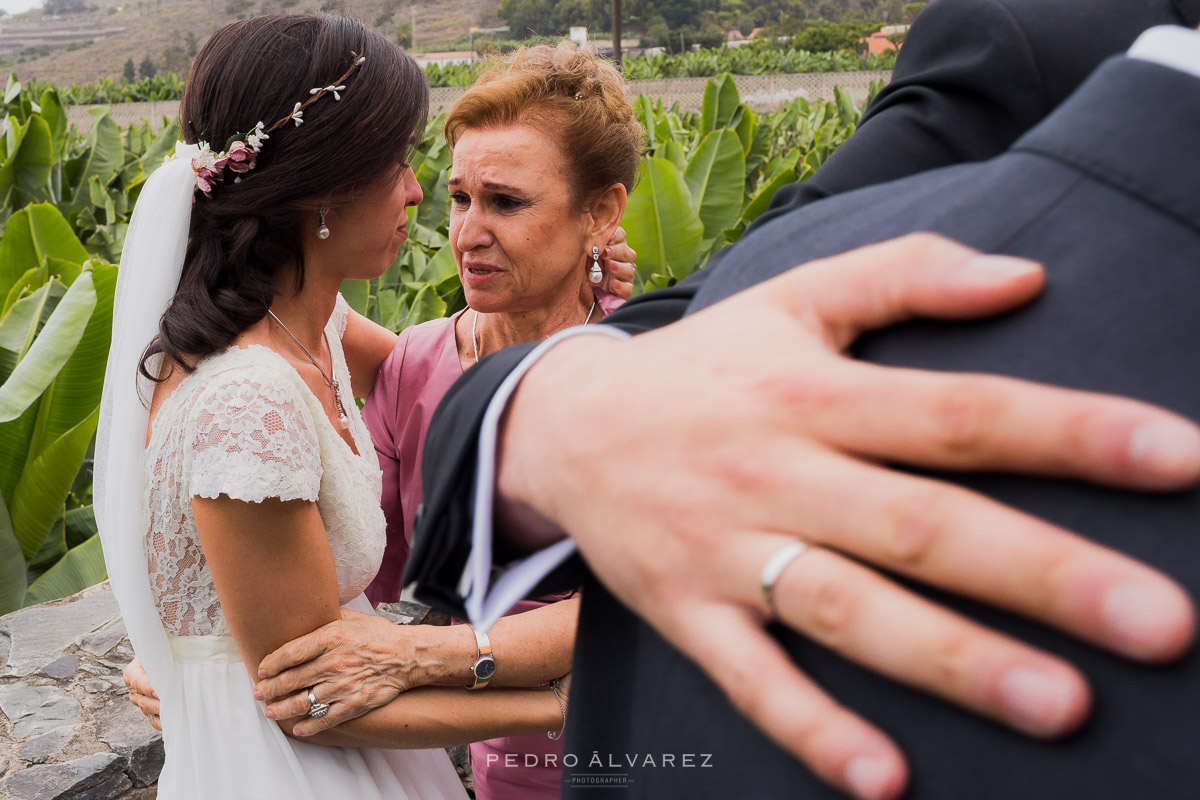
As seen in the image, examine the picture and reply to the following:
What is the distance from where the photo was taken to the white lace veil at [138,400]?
186 centimetres

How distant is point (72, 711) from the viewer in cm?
239

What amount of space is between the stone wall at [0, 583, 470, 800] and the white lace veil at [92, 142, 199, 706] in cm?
47

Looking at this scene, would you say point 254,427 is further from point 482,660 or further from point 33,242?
point 33,242

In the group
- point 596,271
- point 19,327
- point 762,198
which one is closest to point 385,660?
point 596,271

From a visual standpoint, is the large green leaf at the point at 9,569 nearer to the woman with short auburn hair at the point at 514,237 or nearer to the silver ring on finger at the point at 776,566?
the woman with short auburn hair at the point at 514,237

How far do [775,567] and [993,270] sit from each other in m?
0.21

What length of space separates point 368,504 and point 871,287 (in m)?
1.64

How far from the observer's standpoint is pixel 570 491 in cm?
65

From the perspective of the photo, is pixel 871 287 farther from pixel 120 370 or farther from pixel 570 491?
pixel 120 370

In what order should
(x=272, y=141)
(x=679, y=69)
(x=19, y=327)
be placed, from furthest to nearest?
(x=679, y=69), (x=19, y=327), (x=272, y=141)

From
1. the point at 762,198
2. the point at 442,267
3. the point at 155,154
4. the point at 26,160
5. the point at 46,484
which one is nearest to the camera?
the point at 46,484

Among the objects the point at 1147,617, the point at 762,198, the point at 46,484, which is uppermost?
the point at 1147,617

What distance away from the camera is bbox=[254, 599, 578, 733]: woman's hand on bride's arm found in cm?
177

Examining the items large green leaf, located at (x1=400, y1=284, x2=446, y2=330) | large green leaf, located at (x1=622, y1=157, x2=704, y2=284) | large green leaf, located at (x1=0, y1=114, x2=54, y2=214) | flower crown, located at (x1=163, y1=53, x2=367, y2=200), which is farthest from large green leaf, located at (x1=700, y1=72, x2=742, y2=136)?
flower crown, located at (x1=163, y1=53, x2=367, y2=200)
